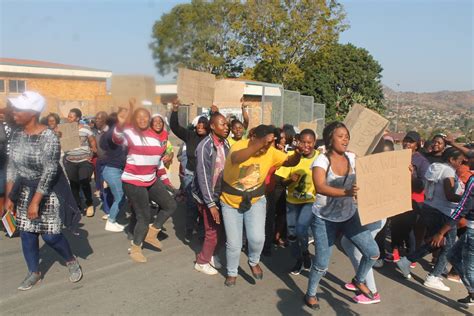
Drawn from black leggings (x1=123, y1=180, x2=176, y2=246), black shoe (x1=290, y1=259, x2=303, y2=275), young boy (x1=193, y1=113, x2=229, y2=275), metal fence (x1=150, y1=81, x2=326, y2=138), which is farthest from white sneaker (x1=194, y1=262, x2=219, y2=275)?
metal fence (x1=150, y1=81, x2=326, y2=138)

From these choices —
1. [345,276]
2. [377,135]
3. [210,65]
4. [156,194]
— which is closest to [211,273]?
[156,194]

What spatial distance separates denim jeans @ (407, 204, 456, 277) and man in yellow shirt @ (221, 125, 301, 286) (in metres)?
1.75

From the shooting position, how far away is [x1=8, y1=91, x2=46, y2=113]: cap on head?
3.80 meters

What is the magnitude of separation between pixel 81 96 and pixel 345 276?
108 feet

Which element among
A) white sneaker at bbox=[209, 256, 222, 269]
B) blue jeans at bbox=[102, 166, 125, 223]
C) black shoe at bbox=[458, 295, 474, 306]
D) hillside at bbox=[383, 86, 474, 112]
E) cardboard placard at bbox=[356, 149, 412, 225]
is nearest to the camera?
cardboard placard at bbox=[356, 149, 412, 225]

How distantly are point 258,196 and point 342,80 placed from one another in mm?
30025

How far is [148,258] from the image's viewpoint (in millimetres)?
5180

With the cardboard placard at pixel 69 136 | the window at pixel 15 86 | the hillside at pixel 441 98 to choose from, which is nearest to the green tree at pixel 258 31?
the window at pixel 15 86

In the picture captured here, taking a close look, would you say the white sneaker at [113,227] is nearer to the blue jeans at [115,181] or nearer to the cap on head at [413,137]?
the blue jeans at [115,181]

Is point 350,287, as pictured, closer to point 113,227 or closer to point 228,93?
point 228,93

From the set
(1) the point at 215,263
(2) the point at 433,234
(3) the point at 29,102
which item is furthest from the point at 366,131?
(3) the point at 29,102

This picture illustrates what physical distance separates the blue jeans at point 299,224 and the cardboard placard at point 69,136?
4.02 m

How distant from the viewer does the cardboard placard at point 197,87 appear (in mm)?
5488

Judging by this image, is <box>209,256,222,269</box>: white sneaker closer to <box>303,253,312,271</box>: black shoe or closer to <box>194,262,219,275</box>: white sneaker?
<box>194,262,219,275</box>: white sneaker
